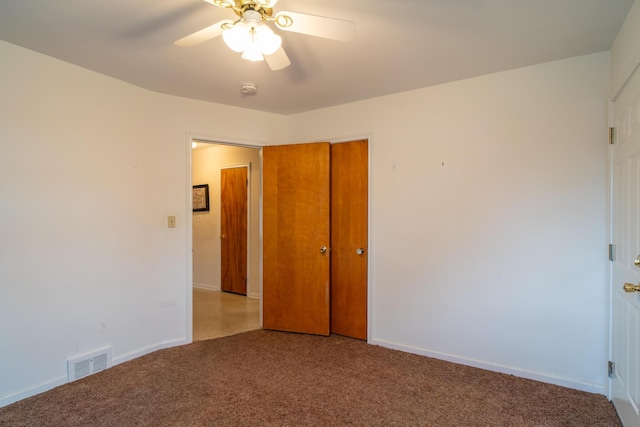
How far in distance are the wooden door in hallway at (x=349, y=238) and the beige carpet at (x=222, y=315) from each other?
1.00 meters

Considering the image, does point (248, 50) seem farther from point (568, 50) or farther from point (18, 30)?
point (568, 50)

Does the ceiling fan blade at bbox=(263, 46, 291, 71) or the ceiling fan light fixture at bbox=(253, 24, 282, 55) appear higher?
the ceiling fan blade at bbox=(263, 46, 291, 71)

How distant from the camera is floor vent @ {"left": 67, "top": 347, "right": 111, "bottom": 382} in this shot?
2549 mm

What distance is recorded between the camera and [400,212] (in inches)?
124

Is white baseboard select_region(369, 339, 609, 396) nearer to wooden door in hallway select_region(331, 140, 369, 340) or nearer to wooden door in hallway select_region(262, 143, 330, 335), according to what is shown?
wooden door in hallway select_region(331, 140, 369, 340)

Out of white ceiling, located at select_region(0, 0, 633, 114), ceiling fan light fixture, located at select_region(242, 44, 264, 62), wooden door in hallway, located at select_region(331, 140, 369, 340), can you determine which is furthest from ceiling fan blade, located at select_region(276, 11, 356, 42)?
wooden door in hallway, located at select_region(331, 140, 369, 340)

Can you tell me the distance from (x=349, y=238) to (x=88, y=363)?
94.5 inches

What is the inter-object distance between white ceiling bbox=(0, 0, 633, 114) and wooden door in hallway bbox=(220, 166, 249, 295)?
2.36m

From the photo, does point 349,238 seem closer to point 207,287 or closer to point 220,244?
point 220,244

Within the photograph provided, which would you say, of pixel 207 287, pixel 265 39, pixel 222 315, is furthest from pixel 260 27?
pixel 207 287

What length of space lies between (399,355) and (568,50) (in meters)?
2.63

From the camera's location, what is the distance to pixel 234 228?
211 inches

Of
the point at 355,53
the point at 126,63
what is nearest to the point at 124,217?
the point at 126,63

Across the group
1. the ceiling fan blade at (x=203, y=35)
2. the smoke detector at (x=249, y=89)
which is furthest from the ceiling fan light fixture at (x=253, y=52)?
the smoke detector at (x=249, y=89)
